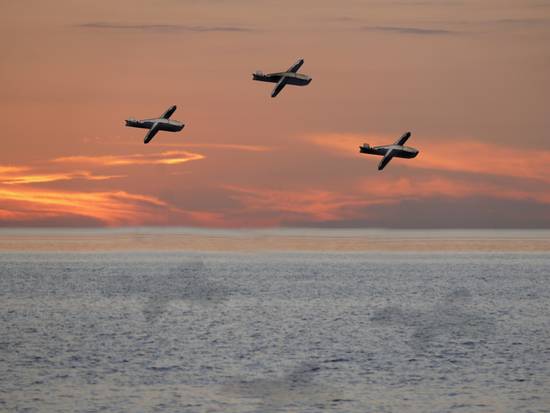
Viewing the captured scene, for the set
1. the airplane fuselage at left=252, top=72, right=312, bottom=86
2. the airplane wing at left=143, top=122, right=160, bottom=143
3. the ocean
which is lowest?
the ocean

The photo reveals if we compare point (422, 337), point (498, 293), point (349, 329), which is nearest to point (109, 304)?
point (349, 329)

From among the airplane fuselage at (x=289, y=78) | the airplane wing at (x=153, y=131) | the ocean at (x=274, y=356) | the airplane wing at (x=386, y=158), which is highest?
the airplane fuselage at (x=289, y=78)

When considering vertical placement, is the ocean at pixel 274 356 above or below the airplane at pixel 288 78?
below

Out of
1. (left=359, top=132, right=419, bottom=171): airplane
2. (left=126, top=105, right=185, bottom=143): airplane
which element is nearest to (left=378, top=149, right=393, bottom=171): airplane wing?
(left=359, top=132, right=419, bottom=171): airplane

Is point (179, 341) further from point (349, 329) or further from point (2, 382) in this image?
point (2, 382)

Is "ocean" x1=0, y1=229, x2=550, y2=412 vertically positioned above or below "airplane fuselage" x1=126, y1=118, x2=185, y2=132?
below

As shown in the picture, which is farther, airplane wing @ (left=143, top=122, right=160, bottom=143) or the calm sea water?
airplane wing @ (left=143, top=122, right=160, bottom=143)

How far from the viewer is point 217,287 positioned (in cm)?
19938

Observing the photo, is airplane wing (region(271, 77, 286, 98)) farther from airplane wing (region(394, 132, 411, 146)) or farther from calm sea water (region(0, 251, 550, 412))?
calm sea water (region(0, 251, 550, 412))

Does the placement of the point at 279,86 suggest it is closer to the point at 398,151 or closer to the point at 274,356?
the point at 398,151

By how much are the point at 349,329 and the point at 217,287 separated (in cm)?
9258

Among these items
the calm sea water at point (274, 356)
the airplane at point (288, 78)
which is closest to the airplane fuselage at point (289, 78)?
the airplane at point (288, 78)

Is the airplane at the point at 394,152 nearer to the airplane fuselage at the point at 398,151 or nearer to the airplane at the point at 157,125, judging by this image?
the airplane fuselage at the point at 398,151

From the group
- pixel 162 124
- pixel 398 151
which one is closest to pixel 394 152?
pixel 398 151
